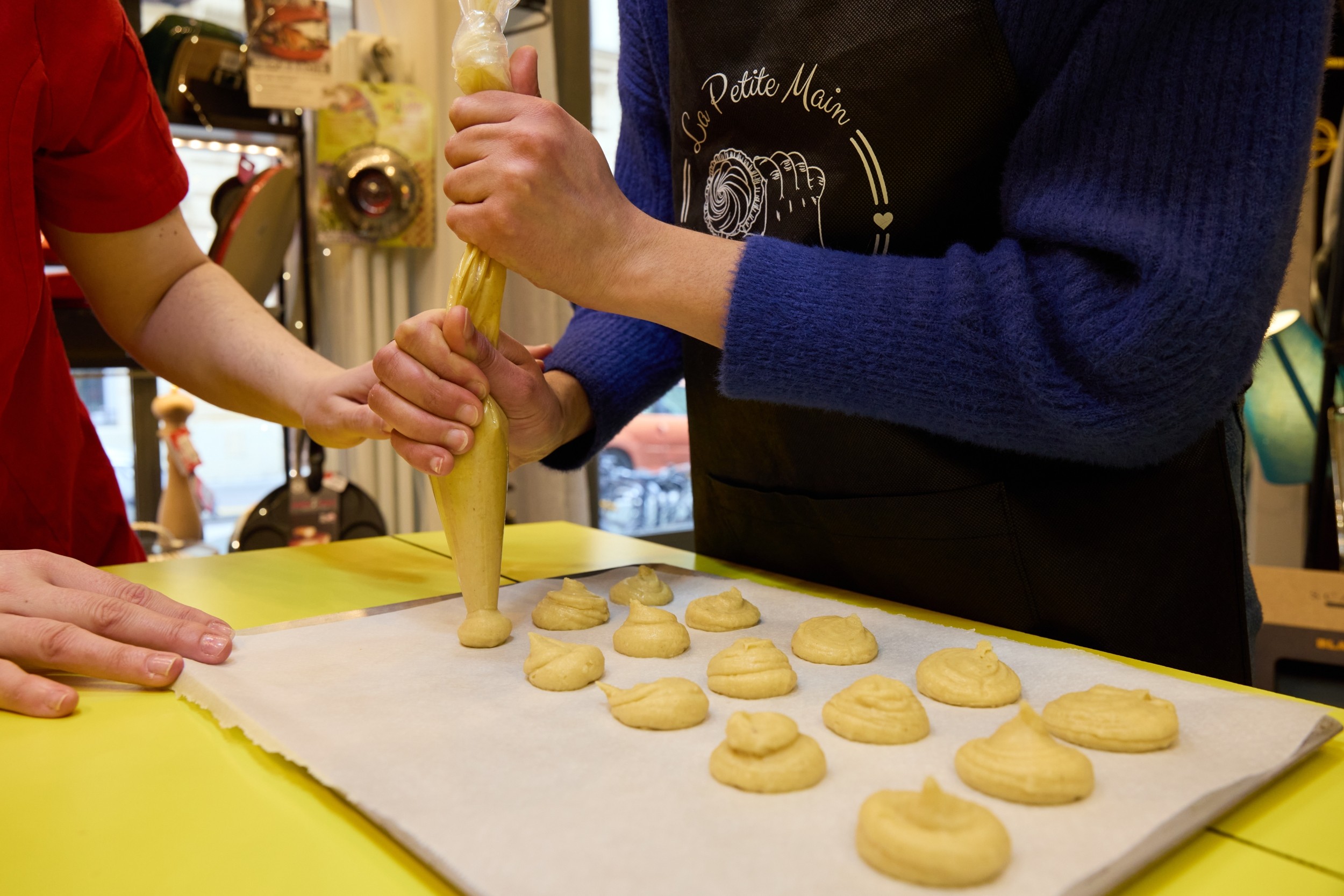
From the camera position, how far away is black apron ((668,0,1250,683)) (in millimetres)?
889

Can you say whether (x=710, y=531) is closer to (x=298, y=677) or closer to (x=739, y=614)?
(x=739, y=614)

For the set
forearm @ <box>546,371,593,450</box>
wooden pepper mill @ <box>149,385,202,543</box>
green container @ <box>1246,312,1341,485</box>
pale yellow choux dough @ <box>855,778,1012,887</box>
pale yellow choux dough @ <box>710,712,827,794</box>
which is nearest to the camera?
pale yellow choux dough @ <box>855,778,1012,887</box>

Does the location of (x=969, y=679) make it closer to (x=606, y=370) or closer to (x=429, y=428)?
(x=429, y=428)

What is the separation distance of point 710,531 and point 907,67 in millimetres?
659

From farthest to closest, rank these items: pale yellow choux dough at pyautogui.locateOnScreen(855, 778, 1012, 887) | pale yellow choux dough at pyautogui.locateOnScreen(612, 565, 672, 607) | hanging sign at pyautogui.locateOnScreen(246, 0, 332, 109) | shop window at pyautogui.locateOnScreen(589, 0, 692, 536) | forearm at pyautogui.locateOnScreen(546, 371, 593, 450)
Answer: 1. shop window at pyautogui.locateOnScreen(589, 0, 692, 536)
2. hanging sign at pyautogui.locateOnScreen(246, 0, 332, 109)
3. forearm at pyautogui.locateOnScreen(546, 371, 593, 450)
4. pale yellow choux dough at pyautogui.locateOnScreen(612, 565, 672, 607)
5. pale yellow choux dough at pyautogui.locateOnScreen(855, 778, 1012, 887)

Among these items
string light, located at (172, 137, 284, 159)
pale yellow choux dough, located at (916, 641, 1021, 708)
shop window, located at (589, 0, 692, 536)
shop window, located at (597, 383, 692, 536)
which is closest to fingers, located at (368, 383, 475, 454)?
pale yellow choux dough, located at (916, 641, 1021, 708)

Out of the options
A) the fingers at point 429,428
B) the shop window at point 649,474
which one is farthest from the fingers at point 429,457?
the shop window at point 649,474

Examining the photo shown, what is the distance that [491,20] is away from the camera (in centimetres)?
95

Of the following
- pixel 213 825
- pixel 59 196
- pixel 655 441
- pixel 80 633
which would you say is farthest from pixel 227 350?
pixel 655 441

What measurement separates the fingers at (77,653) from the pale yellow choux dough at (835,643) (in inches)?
22.0

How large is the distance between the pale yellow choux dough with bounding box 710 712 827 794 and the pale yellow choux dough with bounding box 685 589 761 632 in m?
0.31

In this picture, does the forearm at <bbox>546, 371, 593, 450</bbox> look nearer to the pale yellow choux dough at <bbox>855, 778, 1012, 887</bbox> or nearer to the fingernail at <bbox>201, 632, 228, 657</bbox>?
the fingernail at <bbox>201, 632, 228, 657</bbox>

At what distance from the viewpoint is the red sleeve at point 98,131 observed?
1.07 metres

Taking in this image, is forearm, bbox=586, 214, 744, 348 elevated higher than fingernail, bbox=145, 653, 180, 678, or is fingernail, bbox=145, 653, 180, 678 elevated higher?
forearm, bbox=586, 214, 744, 348
